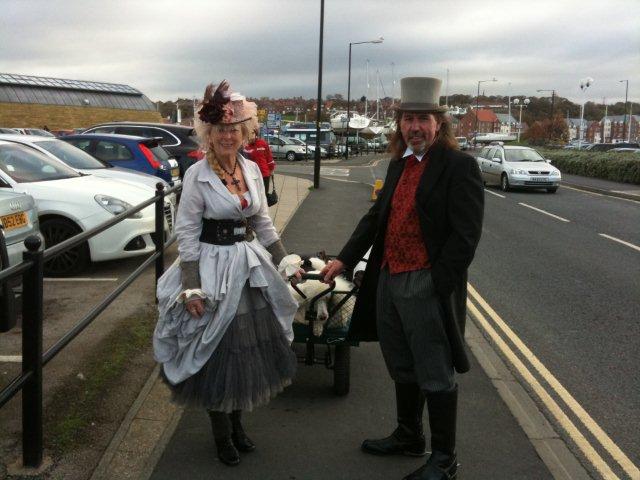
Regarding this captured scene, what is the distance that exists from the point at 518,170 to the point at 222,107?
66.5 ft

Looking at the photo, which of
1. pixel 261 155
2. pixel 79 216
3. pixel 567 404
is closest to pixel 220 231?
pixel 567 404

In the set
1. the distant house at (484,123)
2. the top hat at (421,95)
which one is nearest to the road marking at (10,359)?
the top hat at (421,95)

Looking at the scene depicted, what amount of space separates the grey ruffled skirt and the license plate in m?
2.79

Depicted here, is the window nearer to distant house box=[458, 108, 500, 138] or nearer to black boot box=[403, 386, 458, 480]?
black boot box=[403, 386, 458, 480]

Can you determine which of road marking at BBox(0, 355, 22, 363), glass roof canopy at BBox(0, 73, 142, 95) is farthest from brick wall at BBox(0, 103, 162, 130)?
road marking at BBox(0, 355, 22, 363)

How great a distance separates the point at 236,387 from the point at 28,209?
341 cm

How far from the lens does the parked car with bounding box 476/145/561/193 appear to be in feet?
72.0

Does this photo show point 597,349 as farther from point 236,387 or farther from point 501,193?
point 501,193

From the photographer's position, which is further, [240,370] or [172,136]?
[172,136]

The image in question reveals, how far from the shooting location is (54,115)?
5725cm

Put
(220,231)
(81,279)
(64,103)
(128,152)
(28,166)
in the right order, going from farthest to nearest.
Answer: (64,103) < (128,152) < (28,166) < (81,279) < (220,231)

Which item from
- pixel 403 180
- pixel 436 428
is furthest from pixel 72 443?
pixel 403 180

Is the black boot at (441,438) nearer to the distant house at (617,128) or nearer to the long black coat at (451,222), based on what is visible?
the long black coat at (451,222)

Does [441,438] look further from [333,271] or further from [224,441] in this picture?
[224,441]
